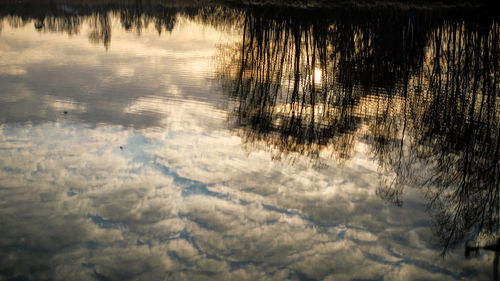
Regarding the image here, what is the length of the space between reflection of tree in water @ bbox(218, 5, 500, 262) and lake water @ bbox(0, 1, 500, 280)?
8cm

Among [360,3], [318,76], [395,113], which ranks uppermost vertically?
[360,3]

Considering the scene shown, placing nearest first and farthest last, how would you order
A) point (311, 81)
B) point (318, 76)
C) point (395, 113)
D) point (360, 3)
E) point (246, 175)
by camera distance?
1. point (246, 175)
2. point (395, 113)
3. point (311, 81)
4. point (318, 76)
5. point (360, 3)

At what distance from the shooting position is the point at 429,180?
410 inches

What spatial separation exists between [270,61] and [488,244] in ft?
70.4

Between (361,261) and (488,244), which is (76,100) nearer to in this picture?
(361,261)

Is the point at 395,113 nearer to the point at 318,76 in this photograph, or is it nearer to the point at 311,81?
the point at 311,81

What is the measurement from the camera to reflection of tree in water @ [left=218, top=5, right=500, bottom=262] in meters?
9.98

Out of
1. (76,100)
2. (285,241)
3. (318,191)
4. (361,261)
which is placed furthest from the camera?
(76,100)

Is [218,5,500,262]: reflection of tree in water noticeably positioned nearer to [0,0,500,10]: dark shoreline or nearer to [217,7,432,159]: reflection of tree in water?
[217,7,432,159]: reflection of tree in water

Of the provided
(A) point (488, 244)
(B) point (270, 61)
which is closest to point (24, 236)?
(A) point (488, 244)

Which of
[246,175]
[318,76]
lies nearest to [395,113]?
[246,175]

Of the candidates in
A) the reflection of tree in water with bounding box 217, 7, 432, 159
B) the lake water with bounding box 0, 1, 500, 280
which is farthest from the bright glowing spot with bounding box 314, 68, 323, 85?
the lake water with bounding box 0, 1, 500, 280

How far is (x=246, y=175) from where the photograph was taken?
10.4 m

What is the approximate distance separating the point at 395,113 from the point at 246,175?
7.96 meters
